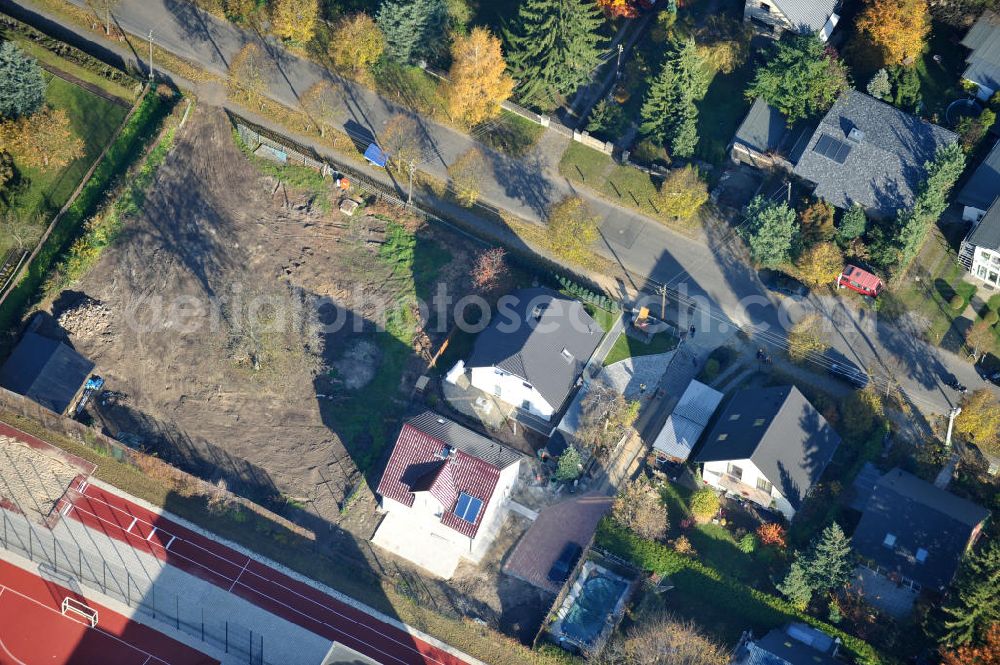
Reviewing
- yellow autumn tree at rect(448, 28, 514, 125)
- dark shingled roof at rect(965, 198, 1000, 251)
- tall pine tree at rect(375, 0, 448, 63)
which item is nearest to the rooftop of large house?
yellow autumn tree at rect(448, 28, 514, 125)

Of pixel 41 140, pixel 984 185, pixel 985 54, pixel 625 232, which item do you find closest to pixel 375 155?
pixel 625 232

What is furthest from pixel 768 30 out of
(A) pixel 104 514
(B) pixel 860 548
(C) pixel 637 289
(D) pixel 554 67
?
(A) pixel 104 514

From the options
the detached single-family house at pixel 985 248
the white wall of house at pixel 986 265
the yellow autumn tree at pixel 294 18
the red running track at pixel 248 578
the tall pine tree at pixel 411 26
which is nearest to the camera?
the red running track at pixel 248 578

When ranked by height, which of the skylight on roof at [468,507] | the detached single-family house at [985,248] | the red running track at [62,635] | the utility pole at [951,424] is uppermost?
the detached single-family house at [985,248]

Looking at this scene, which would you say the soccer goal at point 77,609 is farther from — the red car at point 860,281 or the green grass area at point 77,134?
the red car at point 860,281

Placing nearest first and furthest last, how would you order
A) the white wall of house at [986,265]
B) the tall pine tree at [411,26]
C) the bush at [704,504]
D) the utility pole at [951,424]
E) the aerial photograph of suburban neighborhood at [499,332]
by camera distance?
the aerial photograph of suburban neighborhood at [499,332] < the bush at [704,504] < the utility pole at [951,424] < the white wall of house at [986,265] < the tall pine tree at [411,26]

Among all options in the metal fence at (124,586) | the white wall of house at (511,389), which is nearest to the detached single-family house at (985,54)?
the white wall of house at (511,389)

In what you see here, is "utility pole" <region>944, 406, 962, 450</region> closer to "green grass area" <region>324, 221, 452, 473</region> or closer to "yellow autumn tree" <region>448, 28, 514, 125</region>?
"green grass area" <region>324, 221, 452, 473</region>
